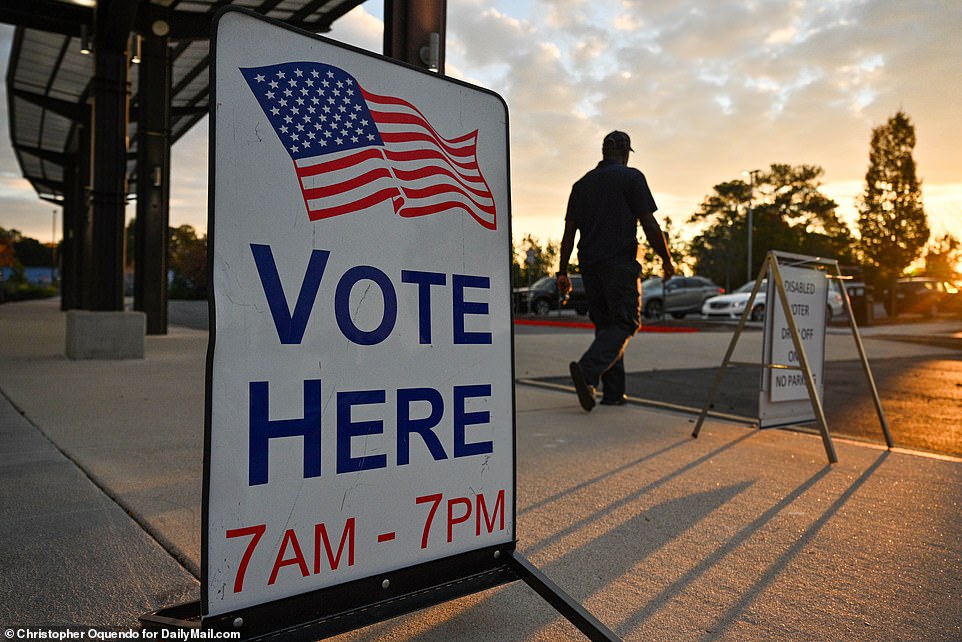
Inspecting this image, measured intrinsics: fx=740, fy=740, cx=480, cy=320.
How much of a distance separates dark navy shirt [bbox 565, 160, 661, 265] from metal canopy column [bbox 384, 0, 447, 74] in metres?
3.05

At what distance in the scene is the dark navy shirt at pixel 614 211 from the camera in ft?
17.7

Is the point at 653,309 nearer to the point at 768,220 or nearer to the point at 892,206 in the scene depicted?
the point at 892,206

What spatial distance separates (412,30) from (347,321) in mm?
1222

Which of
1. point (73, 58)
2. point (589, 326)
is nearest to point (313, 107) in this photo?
point (73, 58)

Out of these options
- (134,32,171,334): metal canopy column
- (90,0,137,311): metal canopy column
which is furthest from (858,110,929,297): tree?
(90,0,137,311): metal canopy column

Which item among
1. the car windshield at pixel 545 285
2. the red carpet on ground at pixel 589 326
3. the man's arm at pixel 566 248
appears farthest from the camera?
the car windshield at pixel 545 285

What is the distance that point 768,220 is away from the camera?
69.6m

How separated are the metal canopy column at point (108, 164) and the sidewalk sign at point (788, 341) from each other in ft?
26.2

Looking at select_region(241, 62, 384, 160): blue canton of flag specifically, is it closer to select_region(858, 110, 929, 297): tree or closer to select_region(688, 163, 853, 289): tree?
select_region(858, 110, 929, 297): tree

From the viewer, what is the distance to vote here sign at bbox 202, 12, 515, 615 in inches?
63.1

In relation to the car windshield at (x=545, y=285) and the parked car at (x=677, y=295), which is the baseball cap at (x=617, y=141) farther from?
the car windshield at (x=545, y=285)

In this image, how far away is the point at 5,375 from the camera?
301 inches

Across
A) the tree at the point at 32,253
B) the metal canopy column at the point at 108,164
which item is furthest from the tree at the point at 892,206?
the tree at the point at 32,253

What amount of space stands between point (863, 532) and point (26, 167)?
3576cm
